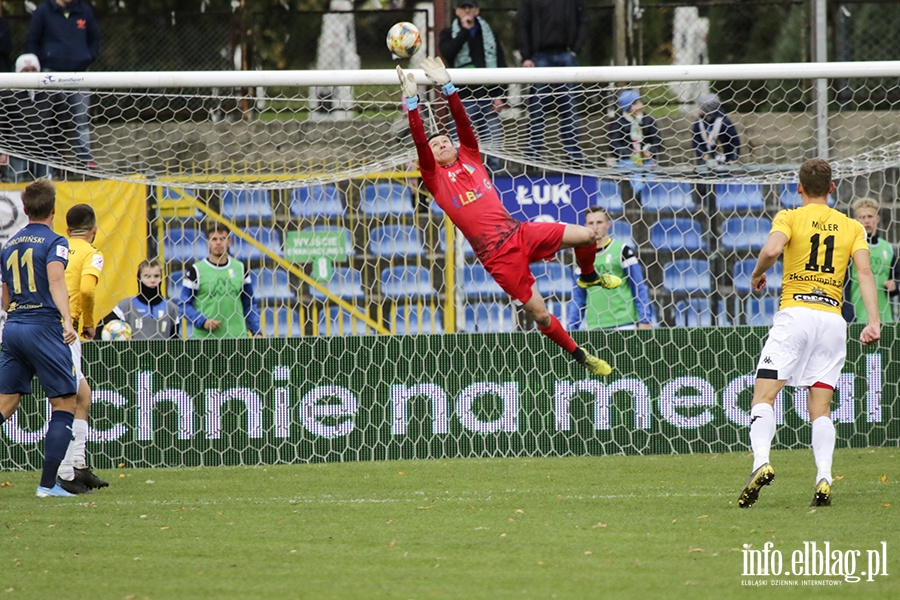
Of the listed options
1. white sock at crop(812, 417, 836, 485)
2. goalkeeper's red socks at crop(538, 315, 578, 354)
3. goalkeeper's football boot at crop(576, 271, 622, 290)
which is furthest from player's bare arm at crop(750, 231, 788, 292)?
goalkeeper's football boot at crop(576, 271, 622, 290)

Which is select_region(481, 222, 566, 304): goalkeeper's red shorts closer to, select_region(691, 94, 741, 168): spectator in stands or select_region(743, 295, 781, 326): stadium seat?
select_region(691, 94, 741, 168): spectator in stands

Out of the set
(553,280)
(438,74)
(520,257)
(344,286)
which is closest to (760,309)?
(553,280)

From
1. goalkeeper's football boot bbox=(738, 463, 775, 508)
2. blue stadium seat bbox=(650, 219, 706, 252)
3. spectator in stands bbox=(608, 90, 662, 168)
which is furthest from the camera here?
blue stadium seat bbox=(650, 219, 706, 252)

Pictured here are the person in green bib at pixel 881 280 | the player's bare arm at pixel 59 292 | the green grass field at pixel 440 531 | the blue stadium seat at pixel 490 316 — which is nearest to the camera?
the green grass field at pixel 440 531

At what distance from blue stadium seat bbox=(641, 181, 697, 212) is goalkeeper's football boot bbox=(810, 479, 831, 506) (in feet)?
19.2

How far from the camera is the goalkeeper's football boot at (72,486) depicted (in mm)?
8627

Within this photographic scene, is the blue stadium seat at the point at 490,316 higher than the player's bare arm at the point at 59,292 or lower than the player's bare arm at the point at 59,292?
lower

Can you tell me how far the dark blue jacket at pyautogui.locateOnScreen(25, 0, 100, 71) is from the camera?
13.3 m

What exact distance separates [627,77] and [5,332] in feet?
16.5

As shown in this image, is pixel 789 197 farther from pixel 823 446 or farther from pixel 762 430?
pixel 762 430

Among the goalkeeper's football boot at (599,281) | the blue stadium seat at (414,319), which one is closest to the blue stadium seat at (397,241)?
the blue stadium seat at (414,319)

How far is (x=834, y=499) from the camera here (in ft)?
25.3

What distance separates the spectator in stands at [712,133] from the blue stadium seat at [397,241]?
2.88 metres

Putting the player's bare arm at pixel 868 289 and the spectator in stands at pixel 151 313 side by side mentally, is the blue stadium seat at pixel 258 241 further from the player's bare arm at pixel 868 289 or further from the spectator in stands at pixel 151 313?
the player's bare arm at pixel 868 289
